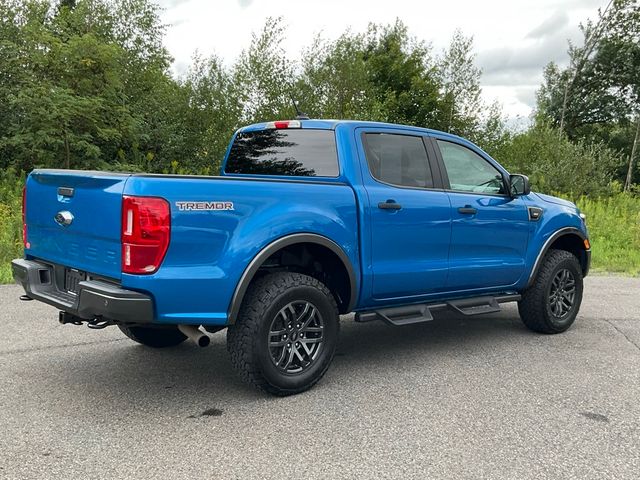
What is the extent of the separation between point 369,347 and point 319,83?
1633 centimetres

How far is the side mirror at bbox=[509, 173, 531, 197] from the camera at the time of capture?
5.43 meters

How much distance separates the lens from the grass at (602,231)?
31.1 ft

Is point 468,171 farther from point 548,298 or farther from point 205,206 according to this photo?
point 205,206

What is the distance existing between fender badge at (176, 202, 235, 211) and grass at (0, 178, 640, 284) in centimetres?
543

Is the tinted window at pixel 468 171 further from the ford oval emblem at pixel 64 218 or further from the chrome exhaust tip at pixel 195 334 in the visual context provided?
the ford oval emblem at pixel 64 218

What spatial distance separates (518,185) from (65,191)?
367cm

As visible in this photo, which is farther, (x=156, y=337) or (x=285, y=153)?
(x=156, y=337)

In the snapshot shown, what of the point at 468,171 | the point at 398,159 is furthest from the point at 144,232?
the point at 468,171

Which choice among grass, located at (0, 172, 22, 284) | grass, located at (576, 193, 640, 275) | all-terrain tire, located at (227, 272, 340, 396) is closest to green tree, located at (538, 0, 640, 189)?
grass, located at (576, 193, 640, 275)

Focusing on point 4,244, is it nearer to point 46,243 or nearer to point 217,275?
point 46,243

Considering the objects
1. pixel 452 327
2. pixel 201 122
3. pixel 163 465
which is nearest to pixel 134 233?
pixel 163 465

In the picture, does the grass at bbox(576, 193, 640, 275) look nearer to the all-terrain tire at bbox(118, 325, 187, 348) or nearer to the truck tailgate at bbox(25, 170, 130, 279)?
the all-terrain tire at bbox(118, 325, 187, 348)

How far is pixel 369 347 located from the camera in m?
5.45

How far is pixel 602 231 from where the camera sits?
1399 centimetres
